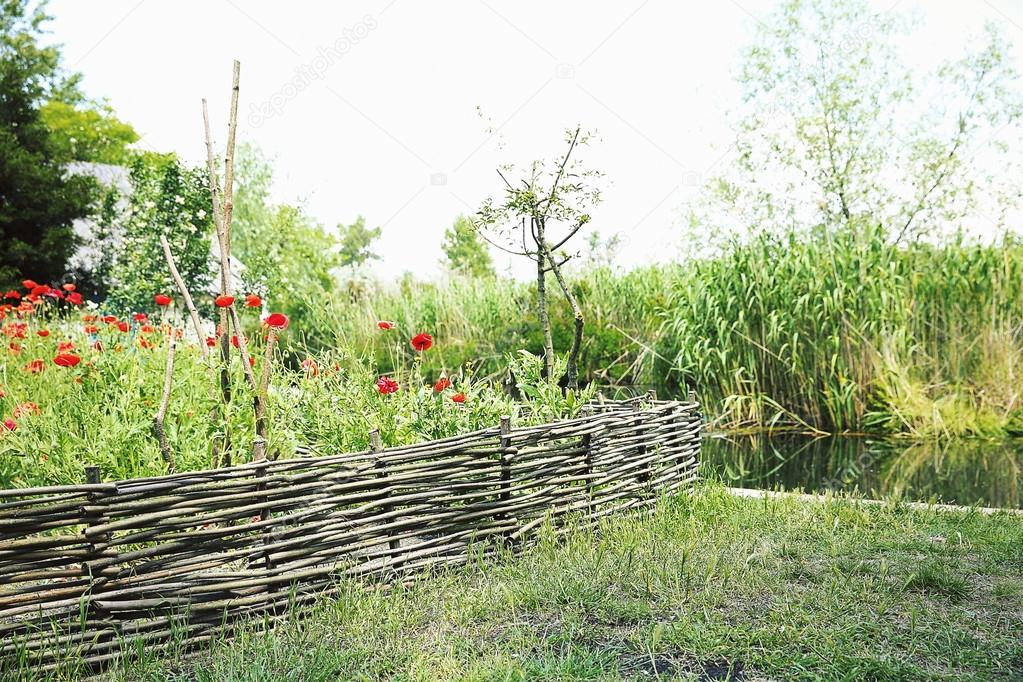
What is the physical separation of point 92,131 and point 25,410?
110 ft

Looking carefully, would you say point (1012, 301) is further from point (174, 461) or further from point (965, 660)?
point (174, 461)

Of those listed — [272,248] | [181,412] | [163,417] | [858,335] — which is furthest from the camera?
[272,248]

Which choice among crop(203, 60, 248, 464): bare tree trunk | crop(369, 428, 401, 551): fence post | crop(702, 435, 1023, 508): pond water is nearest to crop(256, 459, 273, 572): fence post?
crop(369, 428, 401, 551): fence post

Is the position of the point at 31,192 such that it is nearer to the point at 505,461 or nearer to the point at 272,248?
the point at 272,248

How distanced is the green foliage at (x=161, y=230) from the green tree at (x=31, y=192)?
3356 millimetres

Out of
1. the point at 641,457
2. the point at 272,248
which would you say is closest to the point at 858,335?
the point at 641,457

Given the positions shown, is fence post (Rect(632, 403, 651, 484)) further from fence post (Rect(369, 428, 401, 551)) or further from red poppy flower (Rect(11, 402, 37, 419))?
red poppy flower (Rect(11, 402, 37, 419))

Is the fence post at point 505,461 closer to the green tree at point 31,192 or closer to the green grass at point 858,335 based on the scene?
the green grass at point 858,335

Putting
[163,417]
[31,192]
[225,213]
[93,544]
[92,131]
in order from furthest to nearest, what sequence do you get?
[92,131], [31,192], [225,213], [163,417], [93,544]

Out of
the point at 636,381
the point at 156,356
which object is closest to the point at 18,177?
the point at 636,381

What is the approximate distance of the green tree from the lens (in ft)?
61.3

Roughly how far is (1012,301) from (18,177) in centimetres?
1924

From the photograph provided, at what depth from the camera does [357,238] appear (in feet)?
191

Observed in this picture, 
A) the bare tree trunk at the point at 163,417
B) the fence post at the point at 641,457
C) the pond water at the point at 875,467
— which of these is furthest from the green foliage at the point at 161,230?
the bare tree trunk at the point at 163,417
